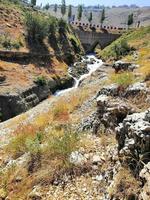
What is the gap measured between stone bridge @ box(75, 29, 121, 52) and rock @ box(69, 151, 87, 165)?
102 meters

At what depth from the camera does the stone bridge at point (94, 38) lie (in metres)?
117

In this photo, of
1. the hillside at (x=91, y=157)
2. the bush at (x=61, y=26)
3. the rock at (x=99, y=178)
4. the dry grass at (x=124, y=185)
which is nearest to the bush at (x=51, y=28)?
the bush at (x=61, y=26)

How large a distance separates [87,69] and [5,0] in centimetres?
3577

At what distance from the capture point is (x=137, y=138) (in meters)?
13.0

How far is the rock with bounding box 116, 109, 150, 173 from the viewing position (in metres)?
12.8

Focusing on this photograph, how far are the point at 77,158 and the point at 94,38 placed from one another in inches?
4196

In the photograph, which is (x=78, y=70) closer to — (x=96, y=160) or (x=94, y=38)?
(x=94, y=38)

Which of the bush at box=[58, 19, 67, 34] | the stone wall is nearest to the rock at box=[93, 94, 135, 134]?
the stone wall

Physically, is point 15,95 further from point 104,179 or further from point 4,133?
point 104,179

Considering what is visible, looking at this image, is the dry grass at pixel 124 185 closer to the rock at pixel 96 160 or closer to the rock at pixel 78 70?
the rock at pixel 96 160

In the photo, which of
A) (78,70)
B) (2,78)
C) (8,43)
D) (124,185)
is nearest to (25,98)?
(2,78)

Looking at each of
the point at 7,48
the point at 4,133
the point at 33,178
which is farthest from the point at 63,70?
the point at 33,178

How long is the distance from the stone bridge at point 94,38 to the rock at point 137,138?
339ft

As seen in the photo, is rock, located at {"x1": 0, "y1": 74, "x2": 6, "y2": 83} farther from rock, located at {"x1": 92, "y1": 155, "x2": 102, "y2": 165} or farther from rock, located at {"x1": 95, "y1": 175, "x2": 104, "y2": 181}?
rock, located at {"x1": 95, "y1": 175, "x2": 104, "y2": 181}
